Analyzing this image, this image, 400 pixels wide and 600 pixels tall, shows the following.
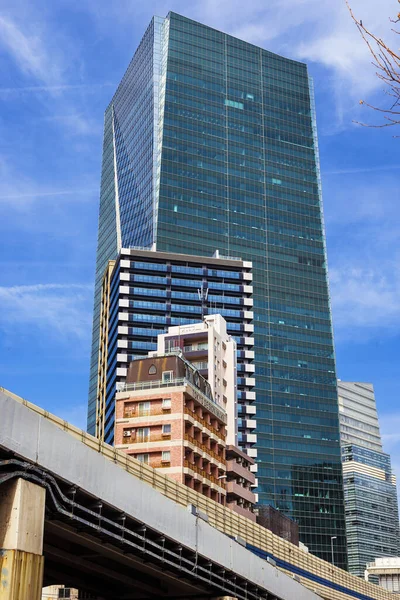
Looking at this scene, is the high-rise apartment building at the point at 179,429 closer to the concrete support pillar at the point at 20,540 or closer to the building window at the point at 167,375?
the building window at the point at 167,375

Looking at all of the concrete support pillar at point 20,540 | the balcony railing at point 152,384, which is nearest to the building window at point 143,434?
the balcony railing at point 152,384

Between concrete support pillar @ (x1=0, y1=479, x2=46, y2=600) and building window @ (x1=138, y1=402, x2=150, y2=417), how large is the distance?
220ft

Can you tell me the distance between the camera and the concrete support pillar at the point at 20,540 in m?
31.7

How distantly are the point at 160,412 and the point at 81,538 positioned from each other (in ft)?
194

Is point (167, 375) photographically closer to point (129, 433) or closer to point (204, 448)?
point (129, 433)

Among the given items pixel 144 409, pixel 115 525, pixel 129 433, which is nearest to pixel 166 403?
pixel 144 409

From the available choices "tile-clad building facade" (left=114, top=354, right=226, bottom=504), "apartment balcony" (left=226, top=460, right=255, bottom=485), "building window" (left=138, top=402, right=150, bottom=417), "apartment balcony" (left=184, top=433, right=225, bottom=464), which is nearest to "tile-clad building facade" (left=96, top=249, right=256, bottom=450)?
"apartment balcony" (left=226, top=460, right=255, bottom=485)

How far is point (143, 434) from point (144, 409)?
3214 millimetres

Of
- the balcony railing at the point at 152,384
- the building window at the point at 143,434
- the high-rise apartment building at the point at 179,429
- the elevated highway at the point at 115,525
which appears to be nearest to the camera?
the elevated highway at the point at 115,525

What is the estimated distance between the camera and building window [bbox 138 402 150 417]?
102 m

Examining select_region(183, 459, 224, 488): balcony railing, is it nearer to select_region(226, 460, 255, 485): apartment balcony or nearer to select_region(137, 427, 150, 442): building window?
select_region(137, 427, 150, 442): building window

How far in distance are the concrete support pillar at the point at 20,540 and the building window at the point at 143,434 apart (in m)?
65.7

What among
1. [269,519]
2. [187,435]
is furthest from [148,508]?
[269,519]

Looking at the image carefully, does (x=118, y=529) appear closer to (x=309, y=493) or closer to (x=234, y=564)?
(x=234, y=564)
